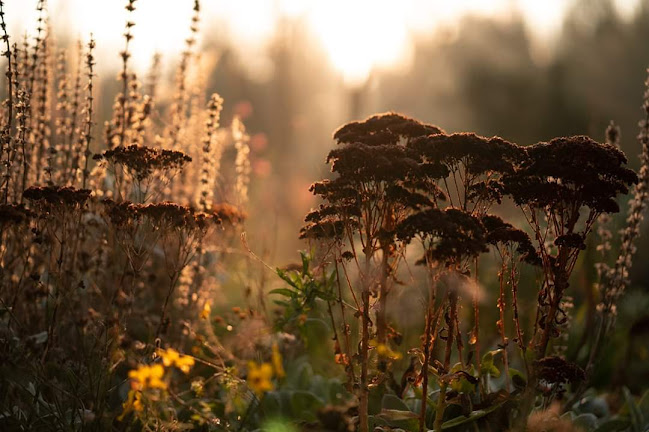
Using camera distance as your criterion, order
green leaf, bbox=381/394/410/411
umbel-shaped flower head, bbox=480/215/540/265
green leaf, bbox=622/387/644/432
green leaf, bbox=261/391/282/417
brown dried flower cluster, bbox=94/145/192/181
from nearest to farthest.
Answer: umbel-shaped flower head, bbox=480/215/540/265, brown dried flower cluster, bbox=94/145/192/181, green leaf, bbox=381/394/410/411, green leaf, bbox=261/391/282/417, green leaf, bbox=622/387/644/432

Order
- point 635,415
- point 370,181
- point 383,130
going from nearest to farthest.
→ point 370,181 → point 383,130 → point 635,415

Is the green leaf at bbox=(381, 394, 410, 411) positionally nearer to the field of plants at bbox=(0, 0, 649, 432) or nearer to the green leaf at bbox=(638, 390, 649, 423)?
the field of plants at bbox=(0, 0, 649, 432)

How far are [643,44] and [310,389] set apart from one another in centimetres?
2034

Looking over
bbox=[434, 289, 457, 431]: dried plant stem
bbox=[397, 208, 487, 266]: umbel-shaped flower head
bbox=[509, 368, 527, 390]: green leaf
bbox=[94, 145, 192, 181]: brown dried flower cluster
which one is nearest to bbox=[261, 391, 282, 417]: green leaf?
bbox=[434, 289, 457, 431]: dried plant stem

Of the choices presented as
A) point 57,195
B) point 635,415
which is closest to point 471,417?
point 635,415

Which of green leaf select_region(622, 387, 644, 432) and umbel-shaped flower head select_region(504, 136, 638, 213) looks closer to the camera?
umbel-shaped flower head select_region(504, 136, 638, 213)

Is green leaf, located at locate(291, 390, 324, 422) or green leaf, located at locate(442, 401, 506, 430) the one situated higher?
green leaf, located at locate(442, 401, 506, 430)

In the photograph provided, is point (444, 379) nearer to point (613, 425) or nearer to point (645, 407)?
point (613, 425)

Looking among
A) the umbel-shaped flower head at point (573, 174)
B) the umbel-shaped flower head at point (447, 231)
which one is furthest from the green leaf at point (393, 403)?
the umbel-shaped flower head at point (573, 174)

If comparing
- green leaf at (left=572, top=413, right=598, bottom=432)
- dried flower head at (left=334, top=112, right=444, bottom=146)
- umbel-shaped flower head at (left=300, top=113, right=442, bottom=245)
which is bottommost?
green leaf at (left=572, top=413, right=598, bottom=432)

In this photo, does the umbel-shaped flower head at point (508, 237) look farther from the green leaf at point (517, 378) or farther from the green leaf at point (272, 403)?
the green leaf at point (272, 403)

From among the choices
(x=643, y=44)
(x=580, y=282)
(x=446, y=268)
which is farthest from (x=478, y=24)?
(x=446, y=268)

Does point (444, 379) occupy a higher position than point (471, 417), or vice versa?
point (444, 379)

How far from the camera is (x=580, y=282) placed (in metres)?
7.49
